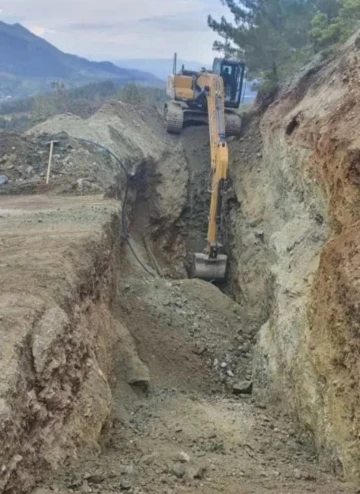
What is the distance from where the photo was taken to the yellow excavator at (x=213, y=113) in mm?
14812

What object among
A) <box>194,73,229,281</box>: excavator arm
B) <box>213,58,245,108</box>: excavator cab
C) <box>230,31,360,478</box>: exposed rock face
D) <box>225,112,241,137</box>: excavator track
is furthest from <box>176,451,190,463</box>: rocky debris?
<box>213,58,245,108</box>: excavator cab

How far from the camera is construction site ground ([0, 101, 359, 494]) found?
6273mm

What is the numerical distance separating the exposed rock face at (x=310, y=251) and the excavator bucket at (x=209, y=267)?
1.26 feet

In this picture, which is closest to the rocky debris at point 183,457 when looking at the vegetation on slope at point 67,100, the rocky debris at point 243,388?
the rocky debris at point 243,388

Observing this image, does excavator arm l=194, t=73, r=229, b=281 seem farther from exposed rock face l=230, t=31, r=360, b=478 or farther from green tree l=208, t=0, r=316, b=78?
green tree l=208, t=0, r=316, b=78

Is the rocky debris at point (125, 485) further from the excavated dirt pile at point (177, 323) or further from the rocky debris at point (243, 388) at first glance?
the rocky debris at point (243, 388)

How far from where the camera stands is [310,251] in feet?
34.0

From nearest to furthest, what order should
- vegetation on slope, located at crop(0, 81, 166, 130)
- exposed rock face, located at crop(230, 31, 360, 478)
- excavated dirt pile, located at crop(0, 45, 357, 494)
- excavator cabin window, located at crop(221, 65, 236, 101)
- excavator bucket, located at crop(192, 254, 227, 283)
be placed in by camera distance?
1. excavated dirt pile, located at crop(0, 45, 357, 494)
2. exposed rock face, located at crop(230, 31, 360, 478)
3. excavator bucket, located at crop(192, 254, 227, 283)
4. excavator cabin window, located at crop(221, 65, 236, 101)
5. vegetation on slope, located at crop(0, 81, 166, 130)

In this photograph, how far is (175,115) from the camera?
1983cm

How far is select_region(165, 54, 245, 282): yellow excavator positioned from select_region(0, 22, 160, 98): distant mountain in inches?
3982

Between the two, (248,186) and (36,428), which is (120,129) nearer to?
(248,186)

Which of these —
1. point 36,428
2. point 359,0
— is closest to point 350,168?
point 36,428

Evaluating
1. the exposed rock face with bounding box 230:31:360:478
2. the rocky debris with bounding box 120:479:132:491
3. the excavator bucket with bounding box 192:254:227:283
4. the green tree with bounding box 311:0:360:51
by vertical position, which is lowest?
the excavator bucket with bounding box 192:254:227:283

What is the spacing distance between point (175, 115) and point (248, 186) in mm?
4720
